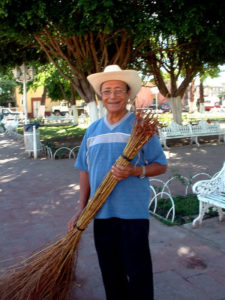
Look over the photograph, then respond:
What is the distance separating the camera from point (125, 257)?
6.61 feet

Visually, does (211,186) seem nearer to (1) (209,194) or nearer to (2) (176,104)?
(1) (209,194)

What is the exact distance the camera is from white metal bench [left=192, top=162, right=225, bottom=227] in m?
4.00

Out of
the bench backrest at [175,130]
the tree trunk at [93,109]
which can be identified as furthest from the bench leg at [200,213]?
the bench backrest at [175,130]

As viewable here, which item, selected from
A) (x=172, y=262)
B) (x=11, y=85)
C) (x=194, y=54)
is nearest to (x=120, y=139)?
(x=172, y=262)

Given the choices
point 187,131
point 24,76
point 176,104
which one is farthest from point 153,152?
point 176,104

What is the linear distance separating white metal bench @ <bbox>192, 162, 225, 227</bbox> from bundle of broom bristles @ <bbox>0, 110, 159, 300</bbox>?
6.73 ft

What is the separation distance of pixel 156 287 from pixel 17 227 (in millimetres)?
2195

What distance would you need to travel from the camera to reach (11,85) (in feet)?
118

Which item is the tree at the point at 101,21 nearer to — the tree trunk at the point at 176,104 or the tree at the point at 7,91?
the tree trunk at the point at 176,104

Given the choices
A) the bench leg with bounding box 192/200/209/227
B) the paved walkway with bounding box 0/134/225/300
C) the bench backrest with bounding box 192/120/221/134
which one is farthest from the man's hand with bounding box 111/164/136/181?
the bench backrest with bounding box 192/120/221/134

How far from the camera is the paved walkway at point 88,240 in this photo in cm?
283

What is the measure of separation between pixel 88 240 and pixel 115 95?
2.25 metres

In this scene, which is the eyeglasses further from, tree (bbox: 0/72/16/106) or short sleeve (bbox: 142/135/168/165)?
tree (bbox: 0/72/16/106)

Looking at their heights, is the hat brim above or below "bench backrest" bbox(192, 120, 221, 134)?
above
